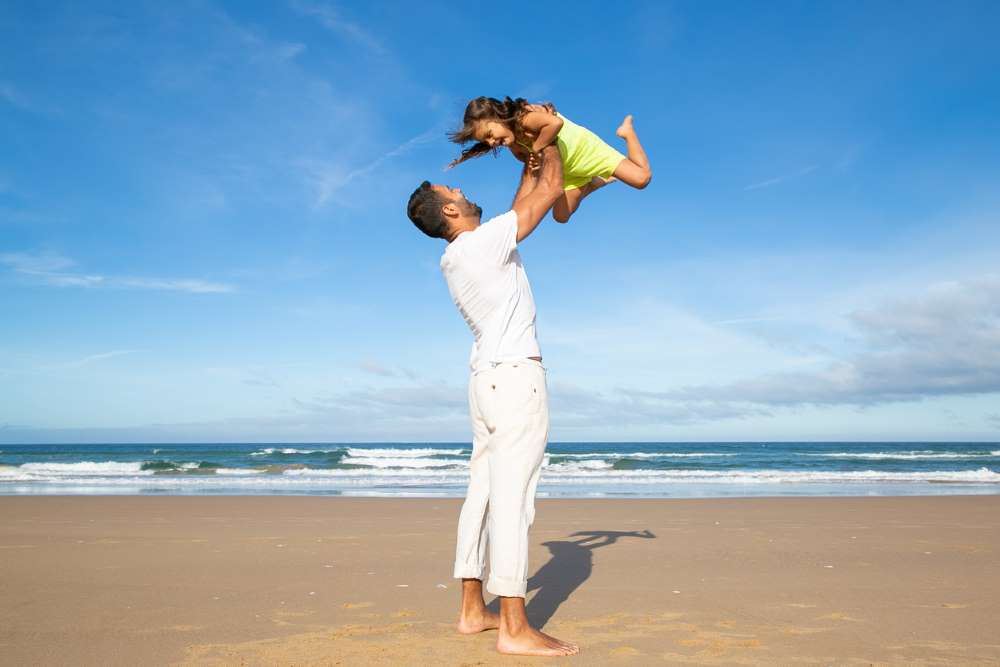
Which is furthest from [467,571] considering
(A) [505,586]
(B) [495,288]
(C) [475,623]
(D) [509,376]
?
(B) [495,288]

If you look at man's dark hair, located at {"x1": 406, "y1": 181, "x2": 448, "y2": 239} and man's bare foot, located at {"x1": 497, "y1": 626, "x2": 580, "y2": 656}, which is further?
man's dark hair, located at {"x1": 406, "y1": 181, "x2": 448, "y2": 239}

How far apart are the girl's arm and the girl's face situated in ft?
0.34

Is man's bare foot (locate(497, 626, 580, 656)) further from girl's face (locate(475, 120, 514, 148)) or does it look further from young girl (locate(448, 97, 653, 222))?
girl's face (locate(475, 120, 514, 148))

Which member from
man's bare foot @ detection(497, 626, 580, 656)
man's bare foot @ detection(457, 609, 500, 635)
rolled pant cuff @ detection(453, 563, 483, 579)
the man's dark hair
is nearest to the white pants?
man's bare foot @ detection(497, 626, 580, 656)

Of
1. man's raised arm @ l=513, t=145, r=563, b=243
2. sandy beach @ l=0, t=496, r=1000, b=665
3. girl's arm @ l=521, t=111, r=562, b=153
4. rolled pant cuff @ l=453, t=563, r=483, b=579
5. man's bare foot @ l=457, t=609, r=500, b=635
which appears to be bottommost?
sandy beach @ l=0, t=496, r=1000, b=665

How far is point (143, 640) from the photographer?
349 centimetres

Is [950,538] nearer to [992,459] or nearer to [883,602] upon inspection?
[883,602]

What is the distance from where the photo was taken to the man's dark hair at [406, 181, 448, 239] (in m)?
3.42

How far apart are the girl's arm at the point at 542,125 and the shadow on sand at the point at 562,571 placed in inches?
91.3

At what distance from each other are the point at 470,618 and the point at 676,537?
4010 mm

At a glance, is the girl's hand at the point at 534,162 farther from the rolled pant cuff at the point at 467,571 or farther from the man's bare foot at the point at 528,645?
the man's bare foot at the point at 528,645

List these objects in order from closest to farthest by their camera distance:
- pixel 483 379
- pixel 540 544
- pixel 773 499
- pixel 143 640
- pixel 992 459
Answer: pixel 483 379, pixel 143 640, pixel 540 544, pixel 773 499, pixel 992 459

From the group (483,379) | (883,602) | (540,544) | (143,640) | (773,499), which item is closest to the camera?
(483,379)

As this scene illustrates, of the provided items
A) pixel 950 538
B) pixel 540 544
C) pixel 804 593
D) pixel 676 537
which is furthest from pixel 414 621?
pixel 950 538
